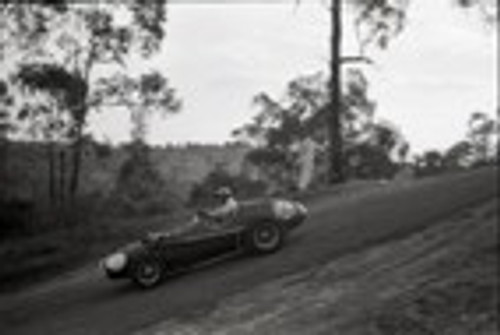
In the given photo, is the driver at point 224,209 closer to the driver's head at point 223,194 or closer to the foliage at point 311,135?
the driver's head at point 223,194

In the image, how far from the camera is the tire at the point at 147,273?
617 inches

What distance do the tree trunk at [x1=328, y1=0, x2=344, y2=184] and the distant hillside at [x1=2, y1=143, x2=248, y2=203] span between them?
506 inches

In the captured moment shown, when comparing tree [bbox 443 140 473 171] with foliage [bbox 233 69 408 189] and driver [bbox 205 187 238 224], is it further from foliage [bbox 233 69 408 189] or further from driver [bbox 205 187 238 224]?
driver [bbox 205 187 238 224]

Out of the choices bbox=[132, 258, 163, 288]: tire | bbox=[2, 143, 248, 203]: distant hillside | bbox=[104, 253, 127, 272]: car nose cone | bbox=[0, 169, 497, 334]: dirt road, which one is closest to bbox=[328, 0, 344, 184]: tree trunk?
bbox=[0, 169, 497, 334]: dirt road

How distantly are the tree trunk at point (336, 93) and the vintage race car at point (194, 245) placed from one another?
14.4 m

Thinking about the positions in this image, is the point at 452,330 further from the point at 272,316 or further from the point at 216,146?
the point at 216,146

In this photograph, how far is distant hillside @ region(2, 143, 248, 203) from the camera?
138 ft

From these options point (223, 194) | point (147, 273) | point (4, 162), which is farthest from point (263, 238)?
point (4, 162)

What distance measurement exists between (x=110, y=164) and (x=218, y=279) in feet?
160

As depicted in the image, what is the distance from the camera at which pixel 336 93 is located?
3100 cm

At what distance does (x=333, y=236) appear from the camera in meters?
17.6

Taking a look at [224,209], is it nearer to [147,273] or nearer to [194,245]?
[194,245]

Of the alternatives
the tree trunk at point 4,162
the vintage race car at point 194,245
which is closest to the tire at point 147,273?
Result: the vintage race car at point 194,245

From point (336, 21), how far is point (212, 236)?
16.6m
